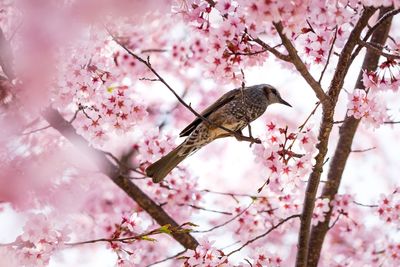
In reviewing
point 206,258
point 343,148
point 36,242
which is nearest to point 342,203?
point 343,148

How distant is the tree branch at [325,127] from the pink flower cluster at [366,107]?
0.53 meters

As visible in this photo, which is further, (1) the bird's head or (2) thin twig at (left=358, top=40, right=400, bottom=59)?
(1) the bird's head

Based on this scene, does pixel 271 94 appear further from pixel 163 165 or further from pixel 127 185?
pixel 127 185

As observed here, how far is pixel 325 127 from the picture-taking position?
13.4 feet

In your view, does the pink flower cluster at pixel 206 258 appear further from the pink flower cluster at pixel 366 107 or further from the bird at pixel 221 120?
the pink flower cluster at pixel 366 107

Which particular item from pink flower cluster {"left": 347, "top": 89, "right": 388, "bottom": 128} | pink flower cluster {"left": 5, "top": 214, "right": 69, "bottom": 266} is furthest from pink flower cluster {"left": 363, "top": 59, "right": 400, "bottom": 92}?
pink flower cluster {"left": 5, "top": 214, "right": 69, "bottom": 266}

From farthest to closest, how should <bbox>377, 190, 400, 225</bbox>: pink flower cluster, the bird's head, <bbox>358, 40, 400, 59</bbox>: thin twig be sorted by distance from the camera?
the bird's head < <bbox>377, 190, 400, 225</bbox>: pink flower cluster < <bbox>358, 40, 400, 59</bbox>: thin twig

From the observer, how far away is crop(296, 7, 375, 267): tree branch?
3746 mm

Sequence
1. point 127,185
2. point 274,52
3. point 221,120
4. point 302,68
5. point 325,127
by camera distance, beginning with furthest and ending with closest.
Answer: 1. point 127,185
2. point 221,120
3. point 325,127
4. point 302,68
5. point 274,52

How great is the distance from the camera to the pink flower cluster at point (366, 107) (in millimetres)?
4477

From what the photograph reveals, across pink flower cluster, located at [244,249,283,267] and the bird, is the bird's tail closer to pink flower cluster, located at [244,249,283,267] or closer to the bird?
the bird

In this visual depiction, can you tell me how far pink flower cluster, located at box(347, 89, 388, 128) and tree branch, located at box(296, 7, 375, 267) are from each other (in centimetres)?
53

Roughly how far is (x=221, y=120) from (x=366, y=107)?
1517 mm

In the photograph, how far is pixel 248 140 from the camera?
4.46 meters
